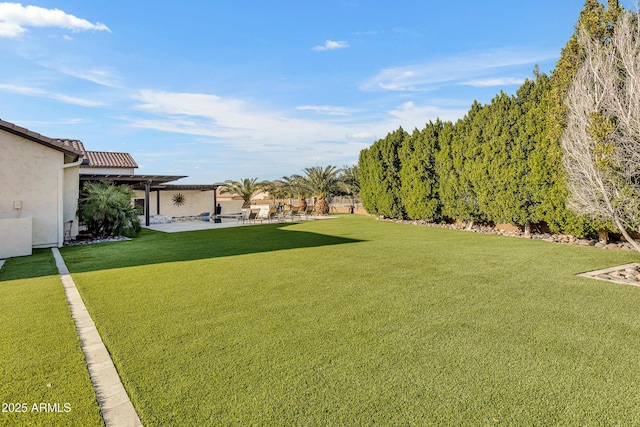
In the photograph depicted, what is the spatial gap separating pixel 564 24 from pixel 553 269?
6654mm

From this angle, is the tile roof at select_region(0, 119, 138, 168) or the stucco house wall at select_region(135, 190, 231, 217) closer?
the tile roof at select_region(0, 119, 138, 168)

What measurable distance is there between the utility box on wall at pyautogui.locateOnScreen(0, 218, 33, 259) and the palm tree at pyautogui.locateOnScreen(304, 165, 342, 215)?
68.1 feet

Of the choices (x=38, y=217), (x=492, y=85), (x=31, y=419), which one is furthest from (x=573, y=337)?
(x=38, y=217)

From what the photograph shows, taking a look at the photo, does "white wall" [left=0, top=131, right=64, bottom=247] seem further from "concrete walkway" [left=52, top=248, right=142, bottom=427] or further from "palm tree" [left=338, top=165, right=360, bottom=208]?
"palm tree" [left=338, top=165, right=360, bottom=208]

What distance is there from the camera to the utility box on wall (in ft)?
30.5

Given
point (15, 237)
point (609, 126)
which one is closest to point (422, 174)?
point (609, 126)

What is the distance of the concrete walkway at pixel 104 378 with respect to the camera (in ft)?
7.70

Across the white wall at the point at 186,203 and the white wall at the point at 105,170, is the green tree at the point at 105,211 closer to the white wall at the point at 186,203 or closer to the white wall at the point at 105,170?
the white wall at the point at 105,170

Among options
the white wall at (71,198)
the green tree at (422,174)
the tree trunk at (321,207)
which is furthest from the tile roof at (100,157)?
the tree trunk at (321,207)

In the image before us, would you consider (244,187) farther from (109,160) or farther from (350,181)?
(109,160)

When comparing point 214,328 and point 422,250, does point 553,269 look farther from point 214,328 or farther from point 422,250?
point 214,328

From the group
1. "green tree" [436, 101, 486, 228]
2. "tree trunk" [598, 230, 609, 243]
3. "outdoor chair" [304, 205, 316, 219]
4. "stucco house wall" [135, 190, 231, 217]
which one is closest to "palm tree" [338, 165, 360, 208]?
"outdoor chair" [304, 205, 316, 219]

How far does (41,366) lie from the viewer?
3.04 m

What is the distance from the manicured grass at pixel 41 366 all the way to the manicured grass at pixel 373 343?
36cm
